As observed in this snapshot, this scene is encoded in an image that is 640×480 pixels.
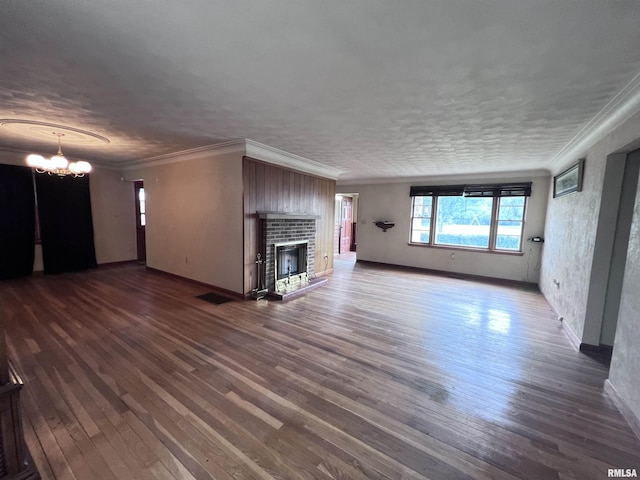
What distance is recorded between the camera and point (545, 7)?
1.26 metres

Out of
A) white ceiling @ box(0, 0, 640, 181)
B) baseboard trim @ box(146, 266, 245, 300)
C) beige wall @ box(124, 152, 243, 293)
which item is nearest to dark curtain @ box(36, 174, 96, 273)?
beige wall @ box(124, 152, 243, 293)

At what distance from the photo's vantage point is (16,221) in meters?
5.12

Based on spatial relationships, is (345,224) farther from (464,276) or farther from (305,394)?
(305,394)

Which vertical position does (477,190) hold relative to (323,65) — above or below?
below

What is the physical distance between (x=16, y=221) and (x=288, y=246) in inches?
209

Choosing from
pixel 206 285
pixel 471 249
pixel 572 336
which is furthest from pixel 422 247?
pixel 206 285

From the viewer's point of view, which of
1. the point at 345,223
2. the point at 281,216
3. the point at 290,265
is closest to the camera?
the point at 281,216

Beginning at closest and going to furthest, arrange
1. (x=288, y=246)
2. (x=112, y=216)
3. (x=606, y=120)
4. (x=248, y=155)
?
(x=606, y=120) → (x=248, y=155) → (x=288, y=246) → (x=112, y=216)

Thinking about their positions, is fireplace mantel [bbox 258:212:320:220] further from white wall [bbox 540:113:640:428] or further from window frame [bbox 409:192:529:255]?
white wall [bbox 540:113:640:428]

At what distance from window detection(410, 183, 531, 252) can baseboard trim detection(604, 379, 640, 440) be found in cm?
421

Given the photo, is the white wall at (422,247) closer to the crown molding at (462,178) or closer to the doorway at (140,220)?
the crown molding at (462,178)

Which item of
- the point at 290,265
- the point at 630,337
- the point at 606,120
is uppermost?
the point at 606,120

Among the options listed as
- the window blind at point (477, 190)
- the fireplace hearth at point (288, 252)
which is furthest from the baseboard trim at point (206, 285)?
the window blind at point (477, 190)

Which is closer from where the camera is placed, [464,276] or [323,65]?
[323,65]
